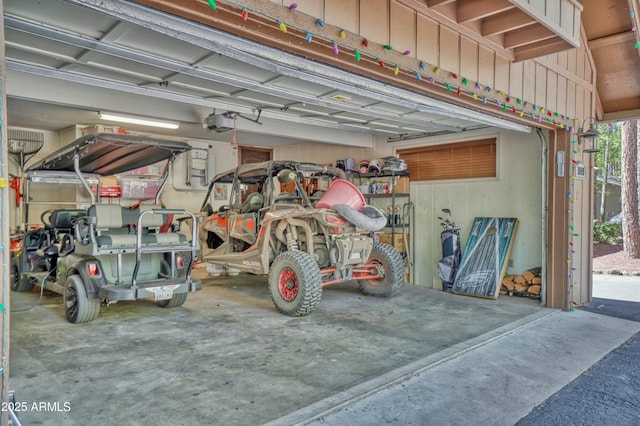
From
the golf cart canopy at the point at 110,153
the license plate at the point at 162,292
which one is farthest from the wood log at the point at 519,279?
the golf cart canopy at the point at 110,153

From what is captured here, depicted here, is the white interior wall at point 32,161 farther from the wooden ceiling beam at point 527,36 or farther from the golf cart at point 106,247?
the wooden ceiling beam at point 527,36

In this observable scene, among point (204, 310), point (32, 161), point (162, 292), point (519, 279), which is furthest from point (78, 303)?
point (519, 279)

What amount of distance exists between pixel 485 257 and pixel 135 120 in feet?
19.2

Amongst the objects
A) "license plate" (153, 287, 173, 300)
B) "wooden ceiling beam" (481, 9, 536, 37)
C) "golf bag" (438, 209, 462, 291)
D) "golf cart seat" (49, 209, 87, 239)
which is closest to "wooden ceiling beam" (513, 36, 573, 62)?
"wooden ceiling beam" (481, 9, 536, 37)

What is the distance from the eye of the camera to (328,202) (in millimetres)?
5461

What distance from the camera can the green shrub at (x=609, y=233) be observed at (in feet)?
48.8

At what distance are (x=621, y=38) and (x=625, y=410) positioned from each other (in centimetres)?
527

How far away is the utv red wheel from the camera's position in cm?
509

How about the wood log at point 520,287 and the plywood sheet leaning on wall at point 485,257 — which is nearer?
the wood log at point 520,287

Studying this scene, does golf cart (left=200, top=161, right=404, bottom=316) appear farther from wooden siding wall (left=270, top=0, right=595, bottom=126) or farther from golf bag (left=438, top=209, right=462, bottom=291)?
wooden siding wall (left=270, top=0, right=595, bottom=126)

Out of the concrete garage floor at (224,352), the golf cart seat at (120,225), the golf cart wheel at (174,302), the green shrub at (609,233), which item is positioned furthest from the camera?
the green shrub at (609,233)

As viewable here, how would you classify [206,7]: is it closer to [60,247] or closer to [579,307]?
[60,247]

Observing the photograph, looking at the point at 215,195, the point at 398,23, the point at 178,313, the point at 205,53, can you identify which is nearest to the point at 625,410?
the point at 398,23

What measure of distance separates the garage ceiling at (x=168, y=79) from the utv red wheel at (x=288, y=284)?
2084 mm
